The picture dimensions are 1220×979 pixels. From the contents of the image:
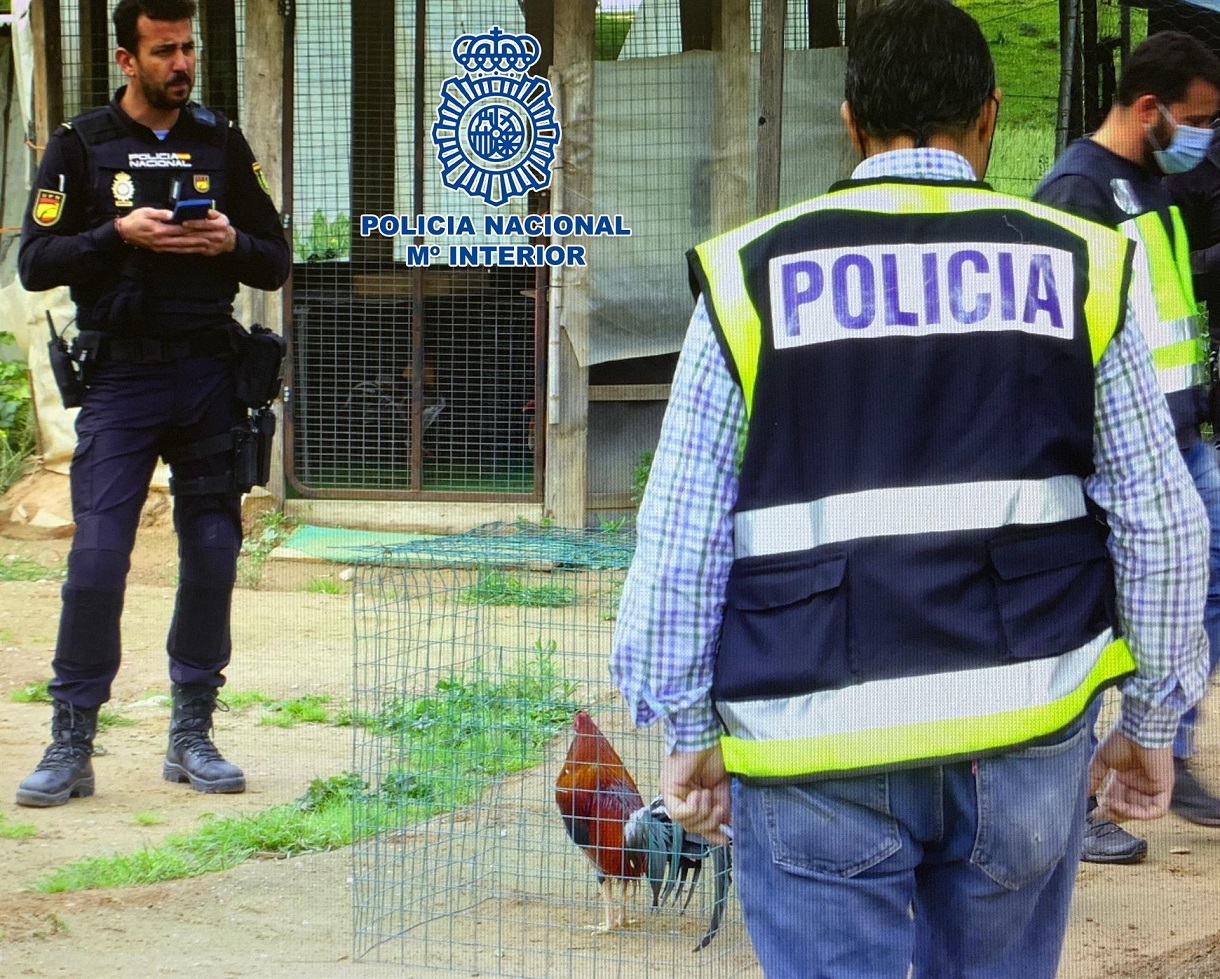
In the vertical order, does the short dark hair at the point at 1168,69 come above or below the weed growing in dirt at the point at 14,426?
above

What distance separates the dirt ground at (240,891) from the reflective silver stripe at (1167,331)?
4.48ft

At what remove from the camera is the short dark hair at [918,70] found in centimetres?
170

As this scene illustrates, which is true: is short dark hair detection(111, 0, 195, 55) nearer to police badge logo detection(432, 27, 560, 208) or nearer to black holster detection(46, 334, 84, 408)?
black holster detection(46, 334, 84, 408)

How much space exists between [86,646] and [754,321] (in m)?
3.32

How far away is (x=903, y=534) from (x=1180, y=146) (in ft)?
8.42

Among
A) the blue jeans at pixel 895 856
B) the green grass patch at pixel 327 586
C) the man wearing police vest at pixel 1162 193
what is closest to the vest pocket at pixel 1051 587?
the blue jeans at pixel 895 856

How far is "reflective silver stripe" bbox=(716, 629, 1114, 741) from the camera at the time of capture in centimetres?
164

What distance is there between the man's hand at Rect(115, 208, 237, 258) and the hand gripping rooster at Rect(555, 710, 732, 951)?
1876 mm

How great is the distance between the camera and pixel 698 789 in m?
1.79

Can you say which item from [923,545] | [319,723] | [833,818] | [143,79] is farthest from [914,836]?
[319,723]

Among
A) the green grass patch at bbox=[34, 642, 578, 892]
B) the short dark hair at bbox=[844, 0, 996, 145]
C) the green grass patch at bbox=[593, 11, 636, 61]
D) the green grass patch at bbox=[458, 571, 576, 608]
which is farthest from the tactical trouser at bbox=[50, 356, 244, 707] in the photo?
the green grass patch at bbox=[593, 11, 636, 61]

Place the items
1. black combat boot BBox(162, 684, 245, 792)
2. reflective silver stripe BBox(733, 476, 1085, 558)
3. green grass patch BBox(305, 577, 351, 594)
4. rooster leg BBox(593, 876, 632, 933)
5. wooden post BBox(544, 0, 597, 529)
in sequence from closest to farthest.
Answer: reflective silver stripe BBox(733, 476, 1085, 558) < rooster leg BBox(593, 876, 632, 933) < black combat boot BBox(162, 684, 245, 792) < green grass patch BBox(305, 577, 351, 594) < wooden post BBox(544, 0, 597, 529)

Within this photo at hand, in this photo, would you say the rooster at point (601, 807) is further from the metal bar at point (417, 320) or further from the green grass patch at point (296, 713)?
the metal bar at point (417, 320)

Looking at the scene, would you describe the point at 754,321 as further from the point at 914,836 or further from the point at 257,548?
the point at 257,548
